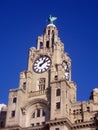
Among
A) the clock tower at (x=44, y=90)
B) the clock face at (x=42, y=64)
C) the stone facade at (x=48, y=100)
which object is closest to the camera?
the stone facade at (x=48, y=100)

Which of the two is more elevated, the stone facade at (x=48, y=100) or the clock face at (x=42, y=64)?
the clock face at (x=42, y=64)

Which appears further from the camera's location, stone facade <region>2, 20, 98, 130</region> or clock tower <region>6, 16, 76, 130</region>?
clock tower <region>6, 16, 76, 130</region>

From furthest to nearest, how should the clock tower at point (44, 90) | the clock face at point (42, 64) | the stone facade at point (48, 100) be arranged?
the clock face at point (42, 64)
the clock tower at point (44, 90)
the stone facade at point (48, 100)

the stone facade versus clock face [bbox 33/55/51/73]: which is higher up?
clock face [bbox 33/55/51/73]

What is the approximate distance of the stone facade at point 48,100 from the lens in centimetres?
8700

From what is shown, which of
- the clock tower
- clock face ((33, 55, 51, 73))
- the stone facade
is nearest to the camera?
the stone facade

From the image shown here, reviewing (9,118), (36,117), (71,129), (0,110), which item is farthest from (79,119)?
(0,110)

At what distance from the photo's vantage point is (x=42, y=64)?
98.2 metres

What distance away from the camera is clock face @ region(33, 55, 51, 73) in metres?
97.4

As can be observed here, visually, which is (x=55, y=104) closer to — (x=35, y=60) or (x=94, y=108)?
(x=94, y=108)

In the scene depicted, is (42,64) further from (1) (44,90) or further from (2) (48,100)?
(2) (48,100)

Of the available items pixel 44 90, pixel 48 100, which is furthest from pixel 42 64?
pixel 48 100

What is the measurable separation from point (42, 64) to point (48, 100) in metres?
10.9

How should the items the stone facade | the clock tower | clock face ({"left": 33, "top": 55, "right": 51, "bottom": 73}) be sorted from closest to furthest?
1. the stone facade
2. the clock tower
3. clock face ({"left": 33, "top": 55, "right": 51, "bottom": 73})
